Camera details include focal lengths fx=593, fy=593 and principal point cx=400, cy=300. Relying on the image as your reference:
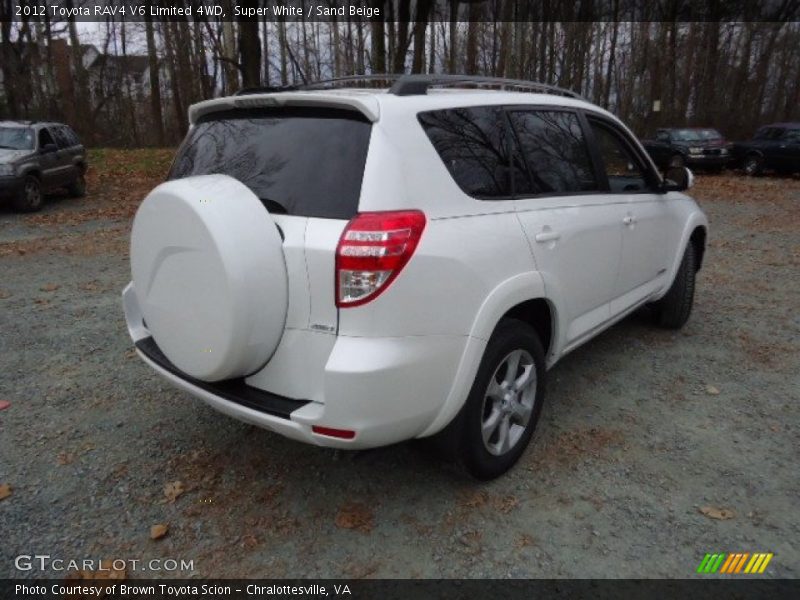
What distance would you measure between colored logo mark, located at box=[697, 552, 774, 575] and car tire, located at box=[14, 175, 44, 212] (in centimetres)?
1279

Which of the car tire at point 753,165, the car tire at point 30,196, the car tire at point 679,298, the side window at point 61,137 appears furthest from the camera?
the car tire at point 753,165

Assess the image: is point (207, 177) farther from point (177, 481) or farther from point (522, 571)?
point (522, 571)

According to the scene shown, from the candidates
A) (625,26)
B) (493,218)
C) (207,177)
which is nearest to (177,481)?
(207,177)

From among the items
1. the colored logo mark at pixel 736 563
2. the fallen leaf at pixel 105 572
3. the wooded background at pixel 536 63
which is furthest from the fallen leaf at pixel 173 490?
the wooded background at pixel 536 63

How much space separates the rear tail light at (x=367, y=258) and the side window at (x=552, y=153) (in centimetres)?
98

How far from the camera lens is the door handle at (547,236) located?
2934mm

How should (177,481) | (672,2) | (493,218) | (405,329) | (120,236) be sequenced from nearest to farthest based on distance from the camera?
(405,329), (493,218), (177,481), (120,236), (672,2)

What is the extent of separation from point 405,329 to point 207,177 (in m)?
1.10

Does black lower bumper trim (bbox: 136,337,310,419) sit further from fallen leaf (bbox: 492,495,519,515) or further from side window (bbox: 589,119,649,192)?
side window (bbox: 589,119,649,192)

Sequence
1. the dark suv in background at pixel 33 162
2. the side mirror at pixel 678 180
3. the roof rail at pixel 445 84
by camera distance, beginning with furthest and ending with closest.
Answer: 1. the dark suv in background at pixel 33 162
2. the side mirror at pixel 678 180
3. the roof rail at pixel 445 84

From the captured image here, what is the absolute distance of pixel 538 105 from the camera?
10.8ft

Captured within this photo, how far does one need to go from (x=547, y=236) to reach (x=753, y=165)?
19.1 meters

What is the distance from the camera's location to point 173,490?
2.92 m

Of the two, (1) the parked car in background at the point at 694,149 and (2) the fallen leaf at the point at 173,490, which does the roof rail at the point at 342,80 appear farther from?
(1) the parked car in background at the point at 694,149
